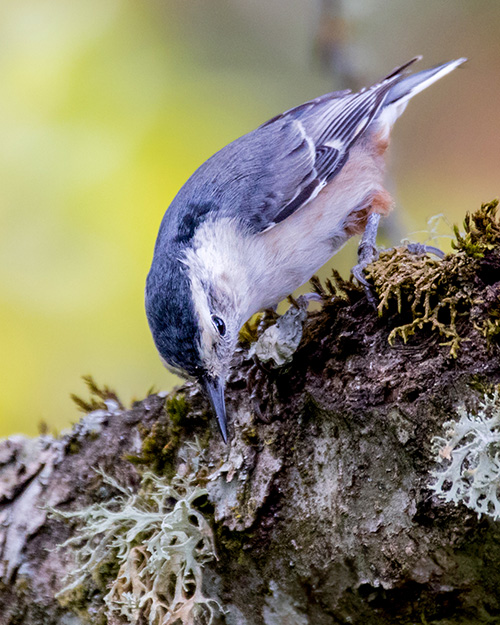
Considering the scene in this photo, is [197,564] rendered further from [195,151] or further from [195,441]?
[195,151]

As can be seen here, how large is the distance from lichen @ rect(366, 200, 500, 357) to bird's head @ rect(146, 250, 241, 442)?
0.54 meters

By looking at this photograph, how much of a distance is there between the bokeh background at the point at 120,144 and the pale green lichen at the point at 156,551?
170cm

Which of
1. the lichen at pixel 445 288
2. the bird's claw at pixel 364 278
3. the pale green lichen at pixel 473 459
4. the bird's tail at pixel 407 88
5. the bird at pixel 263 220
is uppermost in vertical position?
the bird's tail at pixel 407 88

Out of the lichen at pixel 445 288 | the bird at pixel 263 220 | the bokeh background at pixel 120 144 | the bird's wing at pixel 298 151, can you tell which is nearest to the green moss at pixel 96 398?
the bird at pixel 263 220

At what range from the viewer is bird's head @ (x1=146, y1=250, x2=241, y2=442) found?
1.79 m

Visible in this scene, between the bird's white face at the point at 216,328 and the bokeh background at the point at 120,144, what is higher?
the bokeh background at the point at 120,144

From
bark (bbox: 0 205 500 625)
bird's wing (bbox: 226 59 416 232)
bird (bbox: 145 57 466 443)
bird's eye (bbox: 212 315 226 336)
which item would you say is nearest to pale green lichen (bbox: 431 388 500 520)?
bark (bbox: 0 205 500 625)

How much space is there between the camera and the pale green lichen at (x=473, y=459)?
1.08m

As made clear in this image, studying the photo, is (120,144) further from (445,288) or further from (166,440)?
(445,288)

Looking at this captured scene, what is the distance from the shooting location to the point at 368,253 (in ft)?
6.78

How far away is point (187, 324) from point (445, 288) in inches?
31.6

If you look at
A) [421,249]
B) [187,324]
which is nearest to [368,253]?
[421,249]

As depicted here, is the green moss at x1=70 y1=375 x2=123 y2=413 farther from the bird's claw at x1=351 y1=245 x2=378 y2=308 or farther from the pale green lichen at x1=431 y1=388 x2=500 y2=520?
the pale green lichen at x1=431 y1=388 x2=500 y2=520

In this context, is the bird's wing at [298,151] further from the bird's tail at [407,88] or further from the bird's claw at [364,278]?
the bird's claw at [364,278]
